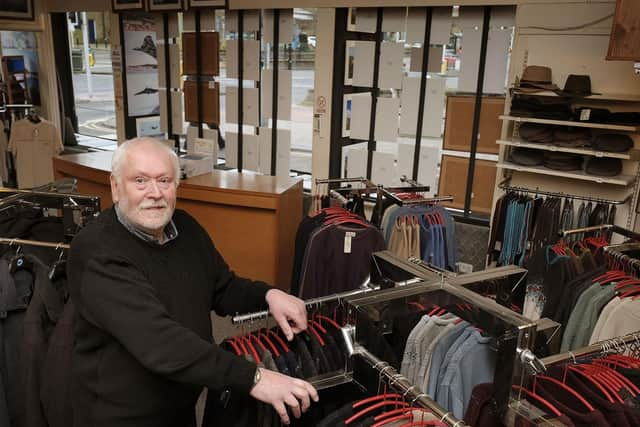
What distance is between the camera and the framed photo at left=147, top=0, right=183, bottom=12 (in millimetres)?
5897

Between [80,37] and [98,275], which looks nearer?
[98,275]

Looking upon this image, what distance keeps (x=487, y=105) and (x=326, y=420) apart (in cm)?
383

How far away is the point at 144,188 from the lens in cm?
162

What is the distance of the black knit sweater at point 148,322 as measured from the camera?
138cm

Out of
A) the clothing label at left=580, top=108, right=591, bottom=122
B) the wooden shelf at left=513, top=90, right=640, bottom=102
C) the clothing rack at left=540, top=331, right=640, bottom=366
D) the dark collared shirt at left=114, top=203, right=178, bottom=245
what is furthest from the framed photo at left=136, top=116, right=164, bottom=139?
the clothing rack at left=540, top=331, right=640, bottom=366

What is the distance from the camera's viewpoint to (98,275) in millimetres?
1490

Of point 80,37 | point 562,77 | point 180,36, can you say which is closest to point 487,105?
point 562,77

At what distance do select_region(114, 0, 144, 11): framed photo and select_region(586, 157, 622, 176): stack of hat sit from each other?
506 centimetres

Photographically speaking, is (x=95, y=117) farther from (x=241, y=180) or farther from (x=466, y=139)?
(x=466, y=139)

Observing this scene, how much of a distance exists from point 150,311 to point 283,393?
0.42m

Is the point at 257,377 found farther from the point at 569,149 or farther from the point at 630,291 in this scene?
the point at 569,149

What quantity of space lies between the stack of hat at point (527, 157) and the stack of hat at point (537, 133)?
14 cm

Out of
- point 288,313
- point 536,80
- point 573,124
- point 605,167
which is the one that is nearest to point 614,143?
point 605,167

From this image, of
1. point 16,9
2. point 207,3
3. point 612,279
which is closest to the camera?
point 612,279
